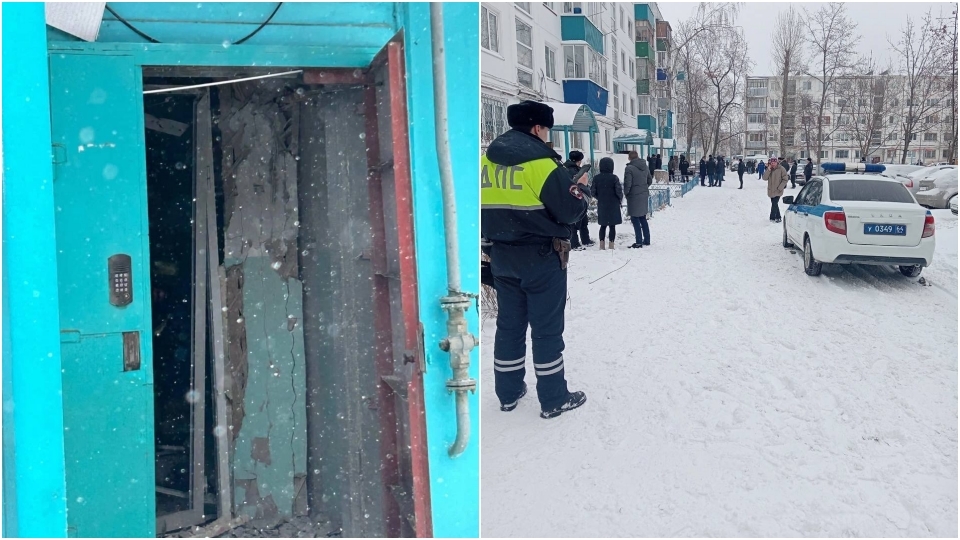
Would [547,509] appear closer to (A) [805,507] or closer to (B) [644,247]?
(A) [805,507]

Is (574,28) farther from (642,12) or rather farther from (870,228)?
(642,12)

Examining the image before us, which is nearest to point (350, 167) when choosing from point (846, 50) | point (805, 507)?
point (805, 507)

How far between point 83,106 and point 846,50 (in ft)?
109

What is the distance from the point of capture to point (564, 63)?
2464cm

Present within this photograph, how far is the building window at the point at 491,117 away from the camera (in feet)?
56.0

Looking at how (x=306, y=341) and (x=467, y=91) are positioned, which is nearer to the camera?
(x=467, y=91)

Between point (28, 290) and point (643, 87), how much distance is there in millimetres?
43726

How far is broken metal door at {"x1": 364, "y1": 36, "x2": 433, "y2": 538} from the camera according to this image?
8.32 feet

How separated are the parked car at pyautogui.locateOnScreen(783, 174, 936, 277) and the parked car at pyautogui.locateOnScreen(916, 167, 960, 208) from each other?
13.3 metres

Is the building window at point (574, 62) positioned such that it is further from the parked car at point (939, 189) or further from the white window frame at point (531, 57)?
the parked car at point (939, 189)

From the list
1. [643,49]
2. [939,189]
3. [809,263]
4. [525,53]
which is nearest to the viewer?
[809,263]

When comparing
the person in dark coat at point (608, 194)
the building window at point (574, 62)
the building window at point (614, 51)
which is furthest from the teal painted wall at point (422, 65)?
the building window at point (614, 51)

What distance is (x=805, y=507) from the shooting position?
130 inches

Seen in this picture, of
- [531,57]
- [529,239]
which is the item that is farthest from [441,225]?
[531,57]
